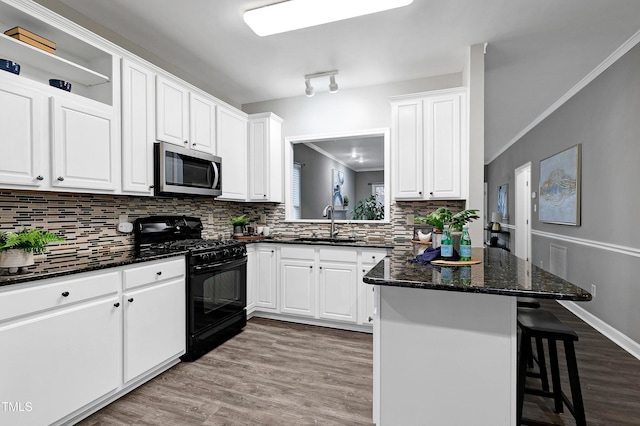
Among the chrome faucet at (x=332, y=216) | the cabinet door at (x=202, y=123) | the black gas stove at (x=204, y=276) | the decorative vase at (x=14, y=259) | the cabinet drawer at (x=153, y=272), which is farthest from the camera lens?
the chrome faucet at (x=332, y=216)

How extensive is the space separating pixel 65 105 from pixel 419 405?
104 inches

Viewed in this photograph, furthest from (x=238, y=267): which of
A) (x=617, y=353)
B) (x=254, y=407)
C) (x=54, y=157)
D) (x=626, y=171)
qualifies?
(x=626, y=171)

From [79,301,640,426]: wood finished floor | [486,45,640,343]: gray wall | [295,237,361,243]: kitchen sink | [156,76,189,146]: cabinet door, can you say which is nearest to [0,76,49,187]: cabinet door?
[156,76,189,146]: cabinet door

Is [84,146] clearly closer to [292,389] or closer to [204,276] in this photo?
[204,276]

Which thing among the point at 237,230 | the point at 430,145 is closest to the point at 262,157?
the point at 237,230

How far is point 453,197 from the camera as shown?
313 cm

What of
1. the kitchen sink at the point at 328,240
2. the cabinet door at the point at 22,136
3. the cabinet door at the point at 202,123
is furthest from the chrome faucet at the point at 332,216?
the cabinet door at the point at 22,136

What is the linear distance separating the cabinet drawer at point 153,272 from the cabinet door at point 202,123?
1.17m

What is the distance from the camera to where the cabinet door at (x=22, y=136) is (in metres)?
1.73

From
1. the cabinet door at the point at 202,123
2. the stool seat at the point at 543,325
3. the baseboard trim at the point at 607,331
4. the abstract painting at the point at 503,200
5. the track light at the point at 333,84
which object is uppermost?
the track light at the point at 333,84

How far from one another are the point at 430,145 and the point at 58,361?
10.6 ft

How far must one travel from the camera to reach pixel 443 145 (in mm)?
3133

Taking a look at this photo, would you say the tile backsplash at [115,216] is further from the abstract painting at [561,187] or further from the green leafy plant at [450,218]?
the abstract painting at [561,187]

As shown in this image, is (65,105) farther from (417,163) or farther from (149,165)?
(417,163)
